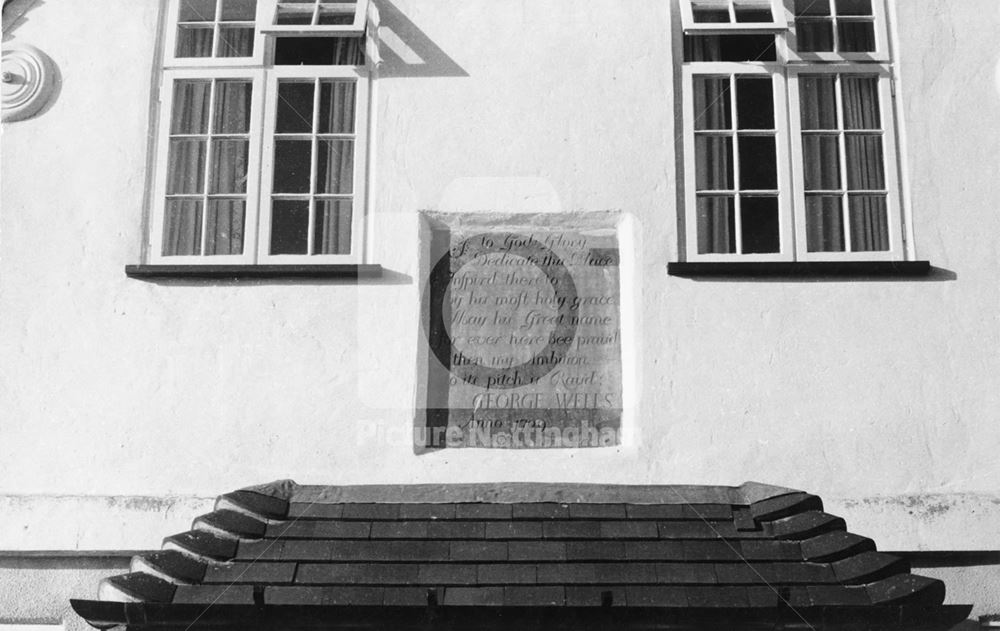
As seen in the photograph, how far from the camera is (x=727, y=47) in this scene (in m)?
8.38

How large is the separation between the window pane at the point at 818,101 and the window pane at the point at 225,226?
3.82 meters

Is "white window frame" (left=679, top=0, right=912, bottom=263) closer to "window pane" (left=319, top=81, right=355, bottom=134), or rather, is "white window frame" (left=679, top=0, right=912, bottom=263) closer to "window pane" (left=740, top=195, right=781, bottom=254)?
"window pane" (left=740, top=195, right=781, bottom=254)

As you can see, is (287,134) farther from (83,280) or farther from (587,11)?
(587,11)

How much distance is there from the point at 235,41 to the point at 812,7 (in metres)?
4.00

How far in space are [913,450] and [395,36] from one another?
4323mm

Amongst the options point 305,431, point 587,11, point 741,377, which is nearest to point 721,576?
point 741,377

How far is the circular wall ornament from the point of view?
823 centimetres

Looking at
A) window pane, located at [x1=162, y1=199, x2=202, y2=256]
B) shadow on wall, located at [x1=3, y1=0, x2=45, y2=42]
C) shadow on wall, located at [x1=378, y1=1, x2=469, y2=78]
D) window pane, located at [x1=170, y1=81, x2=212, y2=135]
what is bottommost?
window pane, located at [x1=162, y1=199, x2=202, y2=256]

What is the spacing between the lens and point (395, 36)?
8.30m

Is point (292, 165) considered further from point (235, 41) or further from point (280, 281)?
point (235, 41)

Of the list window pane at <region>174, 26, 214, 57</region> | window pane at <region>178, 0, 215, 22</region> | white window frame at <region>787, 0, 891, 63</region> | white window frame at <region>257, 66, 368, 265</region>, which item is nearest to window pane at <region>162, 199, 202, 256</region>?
white window frame at <region>257, 66, 368, 265</region>

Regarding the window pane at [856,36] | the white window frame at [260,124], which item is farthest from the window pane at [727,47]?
the white window frame at [260,124]

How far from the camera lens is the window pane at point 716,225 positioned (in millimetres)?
7969

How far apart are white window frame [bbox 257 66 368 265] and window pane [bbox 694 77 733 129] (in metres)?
2.24
